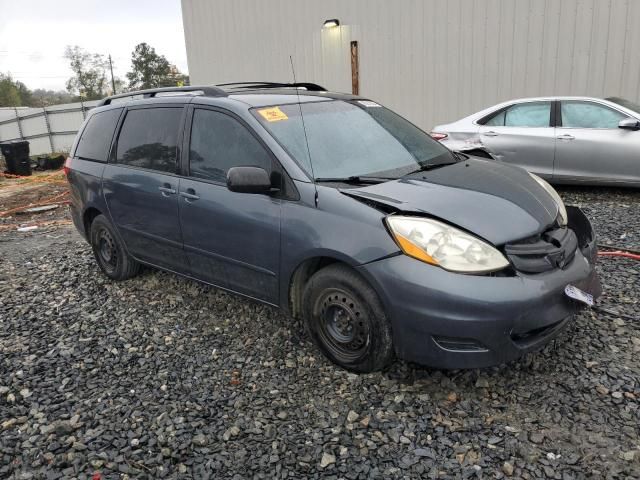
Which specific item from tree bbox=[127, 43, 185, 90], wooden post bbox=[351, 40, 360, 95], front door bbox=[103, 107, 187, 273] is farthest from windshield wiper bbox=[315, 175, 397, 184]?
tree bbox=[127, 43, 185, 90]

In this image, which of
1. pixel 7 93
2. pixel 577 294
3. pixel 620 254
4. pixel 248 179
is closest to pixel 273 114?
pixel 248 179

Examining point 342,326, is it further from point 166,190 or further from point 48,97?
point 48,97

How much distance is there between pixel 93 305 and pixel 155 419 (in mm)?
1930

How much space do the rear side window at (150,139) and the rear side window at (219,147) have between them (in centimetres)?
22

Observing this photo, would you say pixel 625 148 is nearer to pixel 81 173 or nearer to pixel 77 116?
pixel 81 173

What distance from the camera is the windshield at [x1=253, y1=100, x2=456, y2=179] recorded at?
10.7 ft

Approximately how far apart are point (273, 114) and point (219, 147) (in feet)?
1.48

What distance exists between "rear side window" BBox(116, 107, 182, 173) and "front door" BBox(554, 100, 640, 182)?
5250 mm

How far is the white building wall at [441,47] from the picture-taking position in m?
9.16

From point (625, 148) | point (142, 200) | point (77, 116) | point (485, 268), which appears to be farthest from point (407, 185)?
point (77, 116)

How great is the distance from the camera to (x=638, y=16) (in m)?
8.76

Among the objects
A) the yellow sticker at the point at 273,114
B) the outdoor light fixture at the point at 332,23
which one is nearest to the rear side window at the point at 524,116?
the yellow sticker at the point at 273,114

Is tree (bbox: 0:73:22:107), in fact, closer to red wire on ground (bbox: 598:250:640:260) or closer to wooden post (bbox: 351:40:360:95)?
wooden post (bbox: 351:40:360:95)

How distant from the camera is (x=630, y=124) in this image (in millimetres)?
6438
